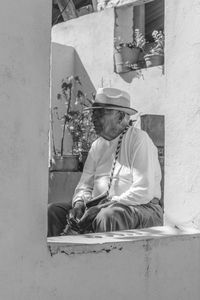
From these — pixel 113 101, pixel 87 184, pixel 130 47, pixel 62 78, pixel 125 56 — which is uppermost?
pixel 130 47

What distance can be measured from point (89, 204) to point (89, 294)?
1.40 meters

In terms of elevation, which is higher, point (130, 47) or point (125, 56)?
point (130, 47)

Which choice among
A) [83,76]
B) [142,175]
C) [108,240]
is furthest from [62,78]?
[108,240]

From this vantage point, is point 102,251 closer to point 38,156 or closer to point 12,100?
point 38,156

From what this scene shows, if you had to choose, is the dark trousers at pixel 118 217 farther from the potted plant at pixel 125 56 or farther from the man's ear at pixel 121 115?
the potted plant at pixel 125 56

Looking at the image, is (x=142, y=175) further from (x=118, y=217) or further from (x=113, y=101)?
(x=113, y=101)

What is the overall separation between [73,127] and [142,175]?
84.4 inches

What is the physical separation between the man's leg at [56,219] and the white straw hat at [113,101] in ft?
2.51

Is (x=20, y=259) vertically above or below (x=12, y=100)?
below

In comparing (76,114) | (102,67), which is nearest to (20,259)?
(76,114)

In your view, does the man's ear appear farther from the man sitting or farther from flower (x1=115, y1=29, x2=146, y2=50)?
flower (x1=115, y1=29, x2=146, y2=50)

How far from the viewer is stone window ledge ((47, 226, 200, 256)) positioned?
8.44 feet

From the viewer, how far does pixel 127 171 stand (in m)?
3.92

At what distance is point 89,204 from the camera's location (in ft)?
13.2
